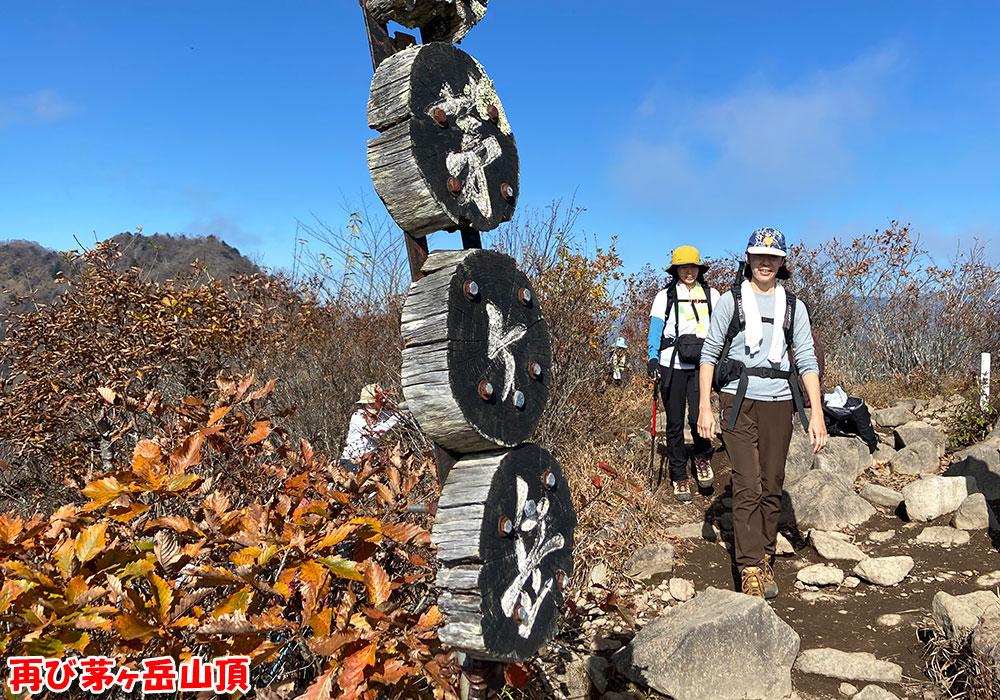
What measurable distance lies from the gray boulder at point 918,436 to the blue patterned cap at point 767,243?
384 cm

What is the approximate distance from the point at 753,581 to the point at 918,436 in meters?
3.77

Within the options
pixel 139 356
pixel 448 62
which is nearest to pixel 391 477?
pixel 448 62

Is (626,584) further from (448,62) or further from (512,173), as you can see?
(448,62)

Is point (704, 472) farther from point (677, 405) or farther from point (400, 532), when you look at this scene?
point (400, 532)

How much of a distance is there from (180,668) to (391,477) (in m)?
0.86

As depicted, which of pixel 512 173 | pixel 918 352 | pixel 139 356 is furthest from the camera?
pixel 918 352

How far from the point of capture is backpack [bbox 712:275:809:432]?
3.78m

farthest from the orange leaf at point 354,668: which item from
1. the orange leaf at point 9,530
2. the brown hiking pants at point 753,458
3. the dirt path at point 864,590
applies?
the brown hiking pants at point 753,458

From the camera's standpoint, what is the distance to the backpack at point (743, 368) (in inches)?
149

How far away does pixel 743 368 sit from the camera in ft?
12.5

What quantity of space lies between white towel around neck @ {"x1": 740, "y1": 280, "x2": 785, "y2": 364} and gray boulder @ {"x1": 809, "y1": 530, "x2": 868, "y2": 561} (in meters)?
1.66

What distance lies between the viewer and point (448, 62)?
5.84ft

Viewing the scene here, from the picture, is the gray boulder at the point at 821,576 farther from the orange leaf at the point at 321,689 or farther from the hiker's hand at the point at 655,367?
the orange leaf at the point at 321,689

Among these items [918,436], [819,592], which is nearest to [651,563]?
[819,592]
